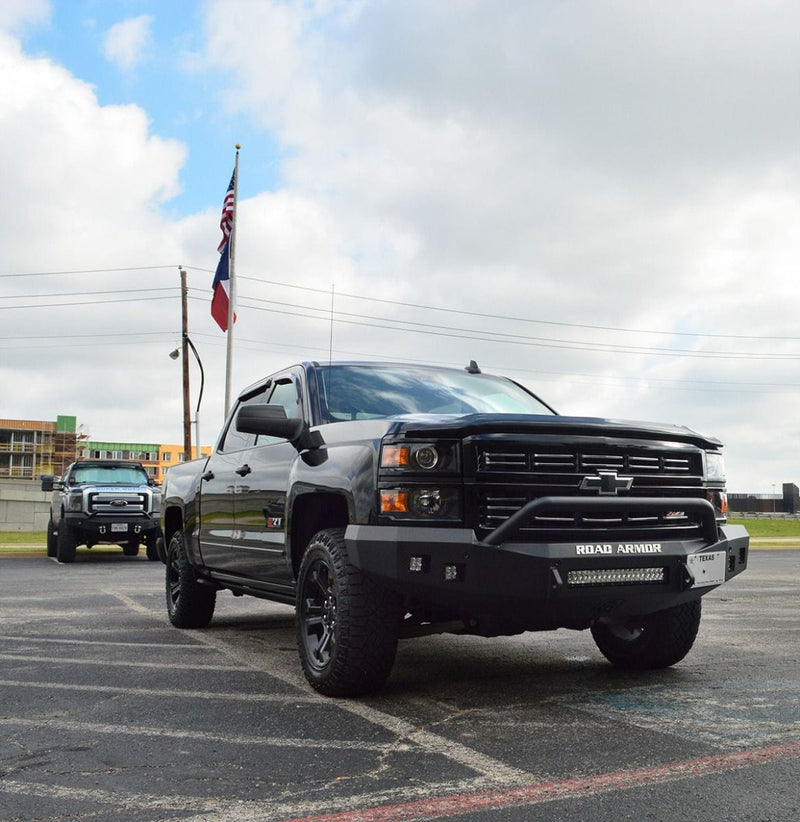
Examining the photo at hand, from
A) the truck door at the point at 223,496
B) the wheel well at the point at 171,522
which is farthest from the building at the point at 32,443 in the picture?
the truck door at the point at 223,496

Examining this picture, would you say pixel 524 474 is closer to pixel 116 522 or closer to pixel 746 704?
pixel 746 704

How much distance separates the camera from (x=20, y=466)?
375 ft

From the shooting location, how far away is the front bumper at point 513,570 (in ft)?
15.5

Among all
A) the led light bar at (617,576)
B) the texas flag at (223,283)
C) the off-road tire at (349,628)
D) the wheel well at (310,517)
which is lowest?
the off-road tire at (349,628)

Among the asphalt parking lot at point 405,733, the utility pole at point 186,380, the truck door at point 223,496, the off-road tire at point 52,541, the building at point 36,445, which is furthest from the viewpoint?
the building at point 36,445

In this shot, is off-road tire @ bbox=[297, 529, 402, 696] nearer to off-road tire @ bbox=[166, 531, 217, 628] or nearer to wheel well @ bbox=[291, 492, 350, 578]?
wheel well @ bbox=[291, 492, 350, 578]

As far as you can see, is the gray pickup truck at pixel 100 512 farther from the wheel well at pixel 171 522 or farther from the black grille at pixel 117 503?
the wheel well at pixel 171 522

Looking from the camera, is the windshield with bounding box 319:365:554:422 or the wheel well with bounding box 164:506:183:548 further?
the wheel well with bounding box 164:506:183:548

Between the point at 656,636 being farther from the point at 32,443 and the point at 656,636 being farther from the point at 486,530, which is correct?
the point at 32,443

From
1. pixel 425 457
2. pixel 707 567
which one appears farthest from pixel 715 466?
pixel 425 457

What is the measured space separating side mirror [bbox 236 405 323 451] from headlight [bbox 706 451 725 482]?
7.24 feet

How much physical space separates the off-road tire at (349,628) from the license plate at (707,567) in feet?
5.10

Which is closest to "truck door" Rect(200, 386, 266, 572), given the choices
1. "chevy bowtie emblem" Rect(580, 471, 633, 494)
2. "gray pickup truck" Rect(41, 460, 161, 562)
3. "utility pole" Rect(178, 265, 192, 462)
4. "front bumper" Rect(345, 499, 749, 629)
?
"front bumper" Rect(345, 499, 749, 629)

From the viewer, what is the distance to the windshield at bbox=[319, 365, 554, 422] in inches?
244
